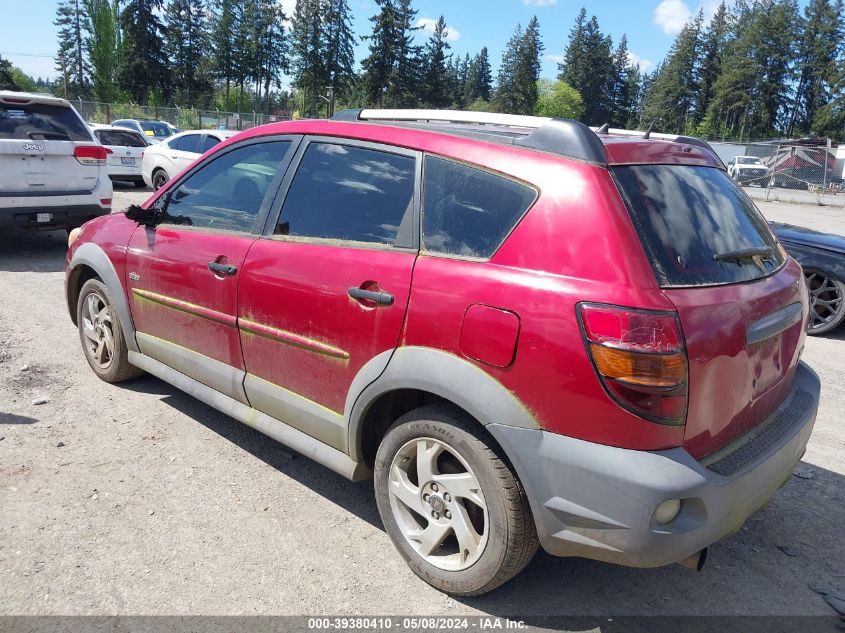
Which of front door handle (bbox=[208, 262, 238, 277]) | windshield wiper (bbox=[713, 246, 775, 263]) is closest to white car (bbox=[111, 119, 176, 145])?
front door handle (bbox=[208, 262, 238, 277])

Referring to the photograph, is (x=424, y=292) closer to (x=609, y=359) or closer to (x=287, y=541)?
(x=609, y=359)

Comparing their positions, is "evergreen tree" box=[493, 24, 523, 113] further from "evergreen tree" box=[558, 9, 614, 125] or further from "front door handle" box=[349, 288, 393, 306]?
"front door handle" box=[349, 288, 393, 306]

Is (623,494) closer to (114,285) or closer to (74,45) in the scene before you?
(114,285)

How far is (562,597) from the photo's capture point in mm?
2674

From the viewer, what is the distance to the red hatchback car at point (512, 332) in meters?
2.11

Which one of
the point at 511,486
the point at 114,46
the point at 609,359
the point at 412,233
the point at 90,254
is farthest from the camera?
the point at 114,46

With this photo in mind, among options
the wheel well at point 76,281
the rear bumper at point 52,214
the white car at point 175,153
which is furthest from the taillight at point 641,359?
the white car at point 175,153

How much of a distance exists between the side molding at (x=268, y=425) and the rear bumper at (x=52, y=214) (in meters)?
4.88

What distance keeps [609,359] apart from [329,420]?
138 centimetres

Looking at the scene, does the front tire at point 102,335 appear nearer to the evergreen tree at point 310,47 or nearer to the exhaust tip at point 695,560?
the exhaust tip at point 695,560

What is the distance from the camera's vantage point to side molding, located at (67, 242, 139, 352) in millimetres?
4180

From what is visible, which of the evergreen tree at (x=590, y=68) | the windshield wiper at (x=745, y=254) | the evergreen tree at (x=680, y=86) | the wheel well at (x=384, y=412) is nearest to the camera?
the windshield wiper at (x=745, y=254)

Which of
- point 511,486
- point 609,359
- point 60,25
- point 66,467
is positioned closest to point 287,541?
point 511,486

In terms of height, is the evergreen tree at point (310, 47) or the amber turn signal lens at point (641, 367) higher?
the evergreen tree at point (310, 47)
